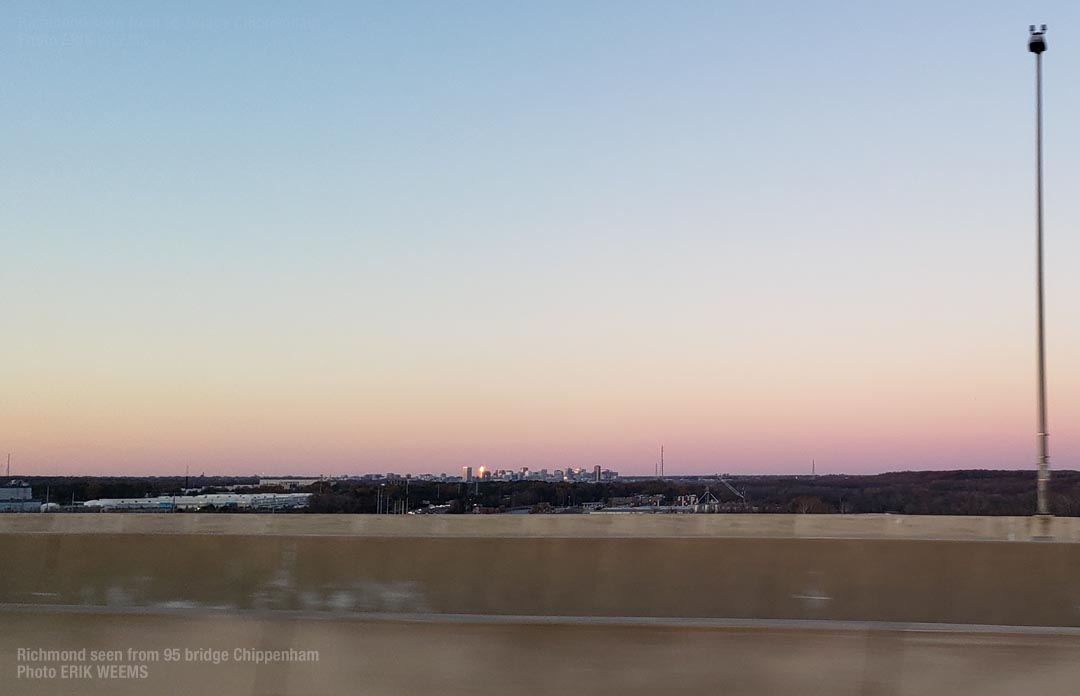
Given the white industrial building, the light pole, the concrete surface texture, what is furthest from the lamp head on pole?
the white industrial building

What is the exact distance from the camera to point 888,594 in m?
11.8

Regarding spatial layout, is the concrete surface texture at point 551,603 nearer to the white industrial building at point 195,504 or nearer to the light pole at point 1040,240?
the light pole at point 1040,240

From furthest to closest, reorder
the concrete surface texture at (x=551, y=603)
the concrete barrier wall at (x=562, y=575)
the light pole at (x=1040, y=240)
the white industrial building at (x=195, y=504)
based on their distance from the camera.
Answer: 1. the white industrial building at (x=195, y=504)
2. the light pole at (x=1040, y=240)
3. the concrete barrier wall at (x=562, y=575)
4. the concrete surface texture at (x=551, y=603)

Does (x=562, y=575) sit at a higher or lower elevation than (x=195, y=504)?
higher

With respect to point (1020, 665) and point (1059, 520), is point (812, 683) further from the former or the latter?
point (1059, 520)

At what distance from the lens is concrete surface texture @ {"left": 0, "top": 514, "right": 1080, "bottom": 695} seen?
5273 mm

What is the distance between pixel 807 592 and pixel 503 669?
7.34 meters

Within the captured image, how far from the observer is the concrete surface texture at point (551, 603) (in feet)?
17.3

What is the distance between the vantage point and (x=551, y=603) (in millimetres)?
12352

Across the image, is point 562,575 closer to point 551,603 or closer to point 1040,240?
point 551,603

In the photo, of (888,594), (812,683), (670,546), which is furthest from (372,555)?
(812,683)

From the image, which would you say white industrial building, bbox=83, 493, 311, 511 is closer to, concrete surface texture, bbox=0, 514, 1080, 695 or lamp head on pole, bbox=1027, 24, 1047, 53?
concrete surface texture, bbox=0, 514, 1080, 695

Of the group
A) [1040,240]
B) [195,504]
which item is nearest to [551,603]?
[1040,240]

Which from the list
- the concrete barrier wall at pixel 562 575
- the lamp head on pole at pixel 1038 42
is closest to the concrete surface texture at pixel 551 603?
the concrete barrier wall at pixel 562 575
